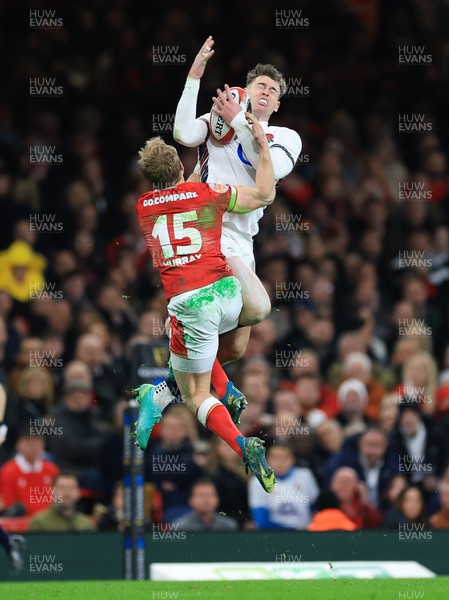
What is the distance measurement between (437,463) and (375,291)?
3070 mm

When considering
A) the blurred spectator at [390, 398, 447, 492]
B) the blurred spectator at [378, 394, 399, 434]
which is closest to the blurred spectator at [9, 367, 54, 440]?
the blurred spectator at [378, 394, 399, 434]

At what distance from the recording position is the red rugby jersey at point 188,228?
992cm

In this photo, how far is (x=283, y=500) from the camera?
13.4 m

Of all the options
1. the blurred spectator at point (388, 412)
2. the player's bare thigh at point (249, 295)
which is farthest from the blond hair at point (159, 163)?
the blurred spectator at point (388, 412)

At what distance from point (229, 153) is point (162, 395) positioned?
167 centimetres

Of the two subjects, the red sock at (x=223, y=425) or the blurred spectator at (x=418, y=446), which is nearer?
the red sock at (x=223, y=425)

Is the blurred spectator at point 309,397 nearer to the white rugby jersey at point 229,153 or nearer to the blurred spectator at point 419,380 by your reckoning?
the blurred spectator at point 419,380

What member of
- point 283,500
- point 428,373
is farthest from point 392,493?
point 428,373

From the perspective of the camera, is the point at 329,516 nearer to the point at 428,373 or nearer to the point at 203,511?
the point at 203,511

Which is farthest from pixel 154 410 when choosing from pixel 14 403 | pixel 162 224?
pixel 14 403

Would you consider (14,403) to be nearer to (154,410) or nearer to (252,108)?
(154,410)

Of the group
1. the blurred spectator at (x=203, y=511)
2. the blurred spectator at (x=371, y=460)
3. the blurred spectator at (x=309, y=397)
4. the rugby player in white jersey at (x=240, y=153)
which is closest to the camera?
the rugby player in white jersey at (x=240, y=153)

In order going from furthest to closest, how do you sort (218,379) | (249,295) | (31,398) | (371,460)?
(31,398) < (371,460) < (218,379) < (249,295)

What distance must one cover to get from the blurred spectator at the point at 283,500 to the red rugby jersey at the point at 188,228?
3652 millimetres
